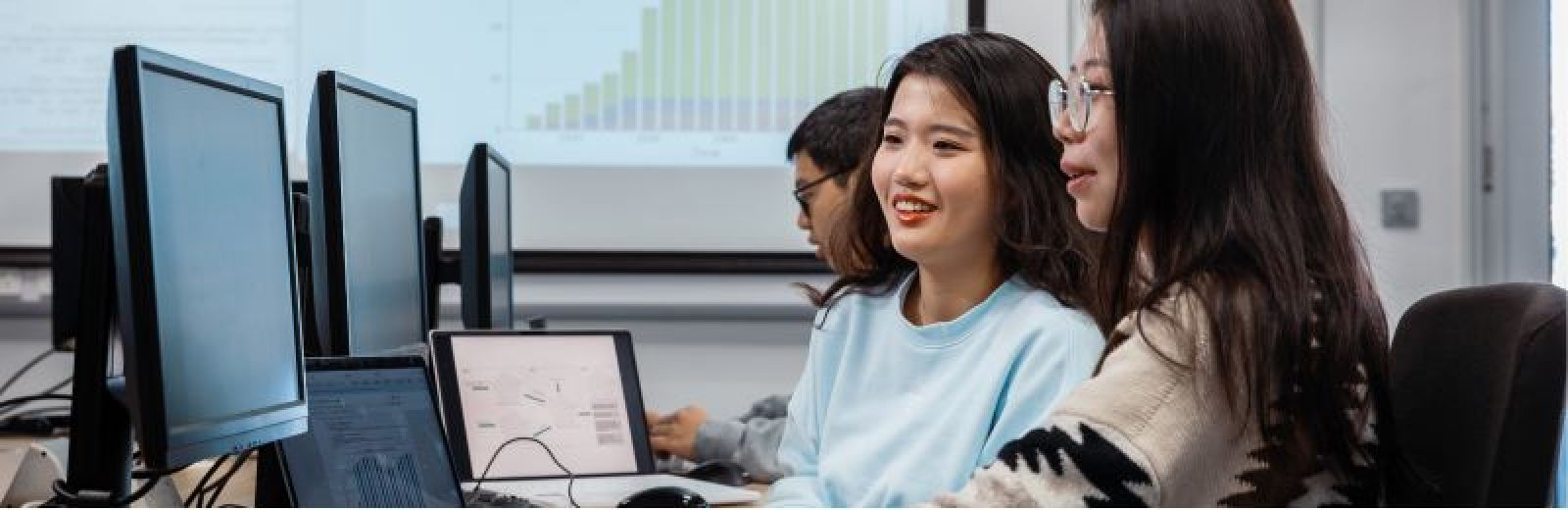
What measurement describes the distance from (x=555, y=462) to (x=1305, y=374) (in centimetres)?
101

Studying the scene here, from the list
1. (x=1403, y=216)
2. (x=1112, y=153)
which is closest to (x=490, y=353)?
(x=1112, y=153)

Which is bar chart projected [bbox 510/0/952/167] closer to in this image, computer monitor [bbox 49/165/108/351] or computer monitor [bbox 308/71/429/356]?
computer monitor [bbox 49/165/108/351]

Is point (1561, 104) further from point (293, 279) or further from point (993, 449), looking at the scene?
point (293, 279)

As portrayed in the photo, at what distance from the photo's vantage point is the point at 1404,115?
3.35 meters

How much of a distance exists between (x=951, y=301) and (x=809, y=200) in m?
0.75

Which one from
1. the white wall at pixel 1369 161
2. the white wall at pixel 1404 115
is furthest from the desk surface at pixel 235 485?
the white wall at pixel 1404 115

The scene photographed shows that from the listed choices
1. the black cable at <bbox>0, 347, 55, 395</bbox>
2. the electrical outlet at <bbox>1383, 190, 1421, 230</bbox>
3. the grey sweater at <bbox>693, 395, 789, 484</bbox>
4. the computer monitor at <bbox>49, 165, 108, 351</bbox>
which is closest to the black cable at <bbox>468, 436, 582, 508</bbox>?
the grey sweater at <bbox>693, 395, 789, 484</bbox>

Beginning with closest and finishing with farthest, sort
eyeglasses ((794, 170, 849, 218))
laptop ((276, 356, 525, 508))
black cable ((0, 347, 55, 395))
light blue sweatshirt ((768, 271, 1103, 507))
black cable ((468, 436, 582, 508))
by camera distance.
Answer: laptop ((276, 356, 525, 508))
light blue sweatshirt ((768, 271, 1103, 507))
black cable ((468, 436, 582, 508))
eyeglasses ((794, 170, 849, 218))
black cable ((0, 347, 55, 395))

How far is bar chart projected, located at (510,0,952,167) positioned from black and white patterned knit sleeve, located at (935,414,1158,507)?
244 cm

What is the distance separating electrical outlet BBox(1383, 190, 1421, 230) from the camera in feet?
11.0

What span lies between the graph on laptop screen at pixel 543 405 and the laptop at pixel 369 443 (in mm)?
284

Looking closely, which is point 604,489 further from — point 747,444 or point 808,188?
point 808,188

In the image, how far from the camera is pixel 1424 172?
11.0 feet

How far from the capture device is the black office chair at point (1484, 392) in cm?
104
